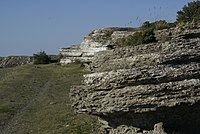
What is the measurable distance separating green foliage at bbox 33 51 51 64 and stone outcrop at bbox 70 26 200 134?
55706mm

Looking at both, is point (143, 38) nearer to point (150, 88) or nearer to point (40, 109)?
point (150, 88)

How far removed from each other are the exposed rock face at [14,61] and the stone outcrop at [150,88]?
6506 centimetres

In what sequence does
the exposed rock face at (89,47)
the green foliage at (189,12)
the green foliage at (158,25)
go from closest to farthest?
the green foliage at (158,25) < the green foliage at (189,12) < the exposed rock face at (89,47)

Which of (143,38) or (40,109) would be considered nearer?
(143,38)

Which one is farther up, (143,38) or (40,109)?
(143,38)

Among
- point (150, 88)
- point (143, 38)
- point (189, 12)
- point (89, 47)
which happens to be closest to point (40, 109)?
point (189, 12)

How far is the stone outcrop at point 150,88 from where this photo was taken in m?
16.3

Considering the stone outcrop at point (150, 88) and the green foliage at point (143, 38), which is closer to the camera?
the stone outcrop at point (150, 88)

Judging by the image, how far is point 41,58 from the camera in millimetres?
73875

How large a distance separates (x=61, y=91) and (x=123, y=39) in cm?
1840

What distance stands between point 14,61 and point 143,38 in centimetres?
6839

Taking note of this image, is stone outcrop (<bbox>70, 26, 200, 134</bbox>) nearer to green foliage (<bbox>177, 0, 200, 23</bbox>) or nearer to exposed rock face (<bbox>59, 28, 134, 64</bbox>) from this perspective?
green foliage (<bbox>177, 0, 200, 23</bbox>)

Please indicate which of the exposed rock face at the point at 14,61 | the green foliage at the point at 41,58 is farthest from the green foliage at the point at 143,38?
the exposed rock face at the point at 14,61

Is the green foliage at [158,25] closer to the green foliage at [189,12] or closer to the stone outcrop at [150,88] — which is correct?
the stone outcrop at [150,88]
